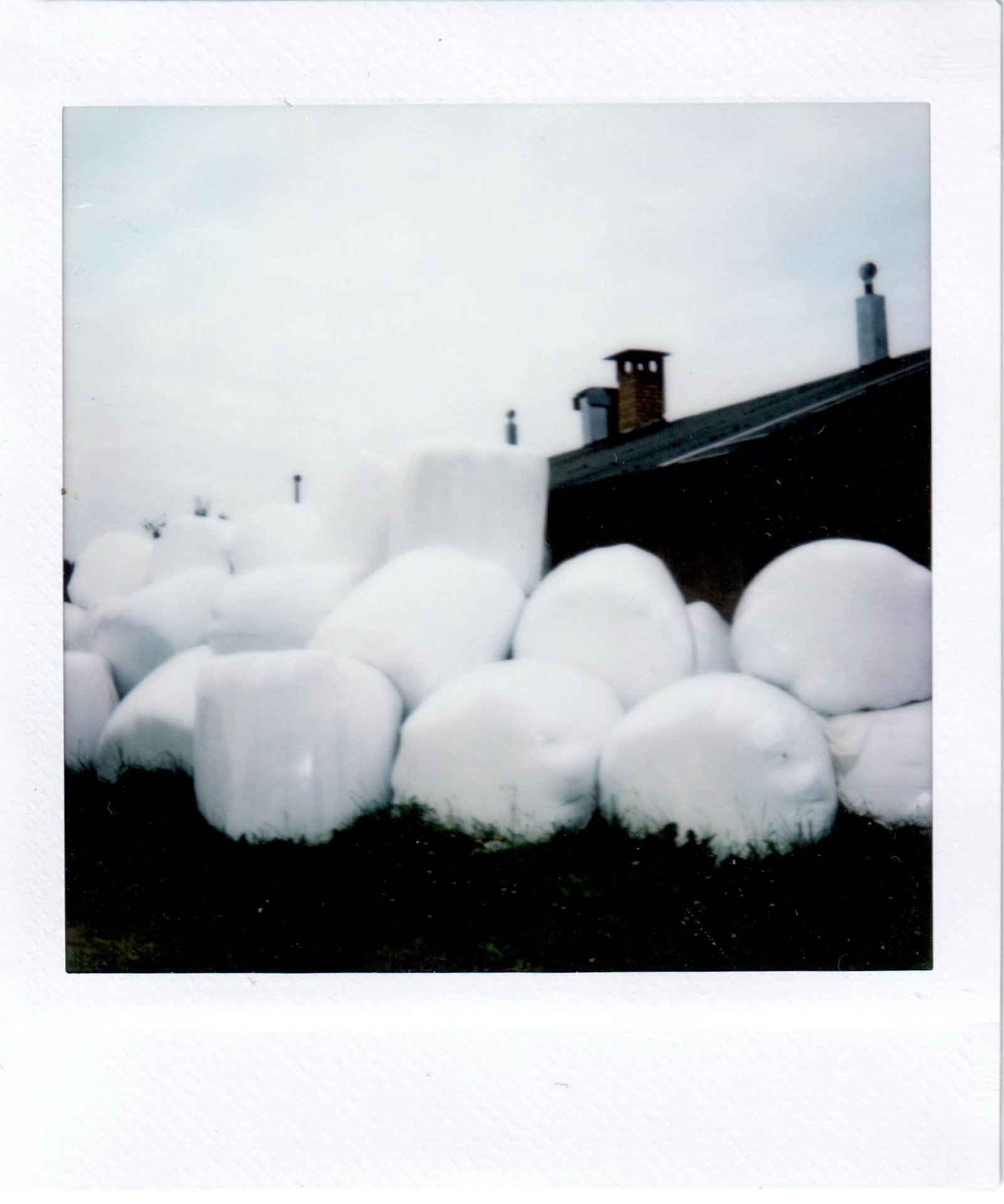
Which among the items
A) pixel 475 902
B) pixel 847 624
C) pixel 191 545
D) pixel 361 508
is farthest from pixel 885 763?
pixel 191 545

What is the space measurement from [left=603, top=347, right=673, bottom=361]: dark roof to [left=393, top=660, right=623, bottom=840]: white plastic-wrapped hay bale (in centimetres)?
89

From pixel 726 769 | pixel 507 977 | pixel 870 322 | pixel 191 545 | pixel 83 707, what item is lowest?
pixel 507 977

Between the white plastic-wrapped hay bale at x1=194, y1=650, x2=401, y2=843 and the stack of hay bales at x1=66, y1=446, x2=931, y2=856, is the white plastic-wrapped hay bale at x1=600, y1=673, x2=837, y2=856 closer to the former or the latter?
the stack of hay bales at x1=66, y1=446, x2=931, y2=856

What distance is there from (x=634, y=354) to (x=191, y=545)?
137 centimetres

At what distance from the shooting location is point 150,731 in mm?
2742

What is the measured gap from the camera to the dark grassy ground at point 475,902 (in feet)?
8.56

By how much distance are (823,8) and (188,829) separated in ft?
9.49

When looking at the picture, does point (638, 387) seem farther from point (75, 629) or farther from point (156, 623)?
point (75, 629)

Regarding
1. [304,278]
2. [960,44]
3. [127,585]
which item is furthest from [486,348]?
[960,44]

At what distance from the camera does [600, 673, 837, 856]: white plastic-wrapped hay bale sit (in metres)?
2.55

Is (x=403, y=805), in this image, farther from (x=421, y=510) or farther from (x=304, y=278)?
(x=304, y=278)

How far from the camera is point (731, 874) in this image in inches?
102

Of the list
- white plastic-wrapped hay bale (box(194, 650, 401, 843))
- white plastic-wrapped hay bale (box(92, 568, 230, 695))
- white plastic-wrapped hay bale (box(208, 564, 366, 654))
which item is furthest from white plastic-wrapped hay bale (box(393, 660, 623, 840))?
white plastic-wrapped hay bale (box(92, 568, 230, 695))

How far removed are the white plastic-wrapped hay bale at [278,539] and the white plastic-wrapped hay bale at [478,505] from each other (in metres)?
0.22
